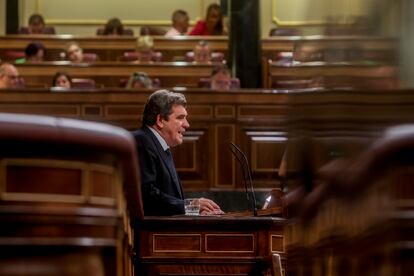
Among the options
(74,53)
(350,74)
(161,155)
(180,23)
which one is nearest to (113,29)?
(180,23)

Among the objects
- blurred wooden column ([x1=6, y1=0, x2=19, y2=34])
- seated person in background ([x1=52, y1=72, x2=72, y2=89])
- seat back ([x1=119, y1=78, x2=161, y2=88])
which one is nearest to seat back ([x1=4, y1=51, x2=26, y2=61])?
seat back ([x1=119, y1=78, x2=161, y2=88])

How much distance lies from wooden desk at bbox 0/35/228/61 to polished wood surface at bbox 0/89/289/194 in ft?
11.1

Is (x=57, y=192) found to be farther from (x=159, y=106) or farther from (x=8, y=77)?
(x=8, y=77)

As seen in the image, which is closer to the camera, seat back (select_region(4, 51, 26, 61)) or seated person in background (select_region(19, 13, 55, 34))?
seat back (select_region(4, 51, 26, 61))

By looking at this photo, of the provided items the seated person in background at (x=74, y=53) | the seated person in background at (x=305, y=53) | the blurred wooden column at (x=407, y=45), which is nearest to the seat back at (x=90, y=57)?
the seated person in background at (x=74, y=53)

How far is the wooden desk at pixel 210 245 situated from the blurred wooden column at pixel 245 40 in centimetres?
624

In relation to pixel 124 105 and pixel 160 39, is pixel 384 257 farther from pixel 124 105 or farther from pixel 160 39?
pixel 160 39

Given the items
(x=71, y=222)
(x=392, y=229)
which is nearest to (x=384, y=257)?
(x=392, y=229)

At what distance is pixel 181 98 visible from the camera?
21.5 ft

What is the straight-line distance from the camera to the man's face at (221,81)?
10.4 meters

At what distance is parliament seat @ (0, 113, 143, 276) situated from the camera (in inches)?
69.4

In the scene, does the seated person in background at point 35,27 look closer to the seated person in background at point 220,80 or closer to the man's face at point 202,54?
the man's face at point 202,54

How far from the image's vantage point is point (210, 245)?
559 cm

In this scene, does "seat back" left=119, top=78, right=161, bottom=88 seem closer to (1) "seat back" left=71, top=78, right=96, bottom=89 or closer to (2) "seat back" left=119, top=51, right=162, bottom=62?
(1) "seat back" left=71, top=78, right=96, bottom=89
